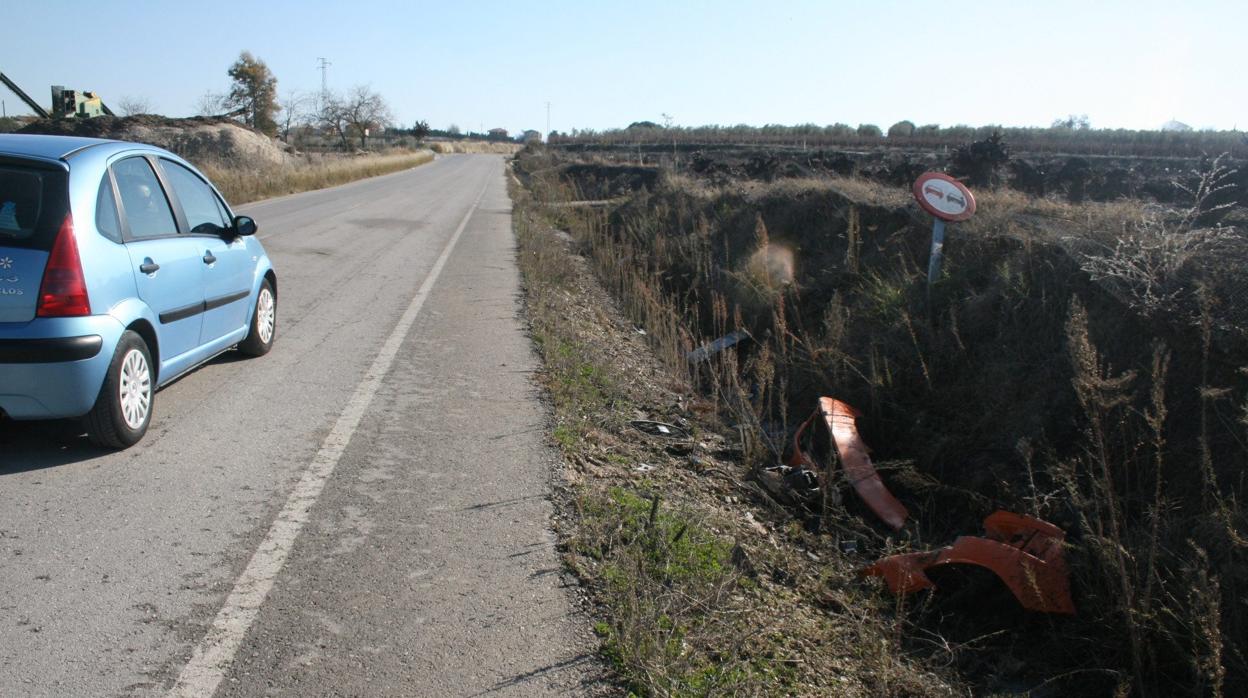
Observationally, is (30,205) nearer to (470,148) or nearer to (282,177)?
(282,177)

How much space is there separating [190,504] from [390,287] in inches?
288

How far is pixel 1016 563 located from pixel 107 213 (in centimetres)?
526

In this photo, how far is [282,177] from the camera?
3209 centimetres

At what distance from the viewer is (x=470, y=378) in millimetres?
7426

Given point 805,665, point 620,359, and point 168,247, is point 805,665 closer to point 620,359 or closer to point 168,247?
point 168,247

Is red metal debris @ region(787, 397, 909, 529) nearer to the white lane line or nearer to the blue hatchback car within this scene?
the white lane line

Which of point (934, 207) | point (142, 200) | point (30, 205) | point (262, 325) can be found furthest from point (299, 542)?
point (934, 207)

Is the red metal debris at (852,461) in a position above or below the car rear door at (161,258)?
below

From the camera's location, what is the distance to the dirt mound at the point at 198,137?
3472 centimetres

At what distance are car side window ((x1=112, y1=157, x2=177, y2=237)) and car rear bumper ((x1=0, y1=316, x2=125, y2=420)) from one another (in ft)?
2.98

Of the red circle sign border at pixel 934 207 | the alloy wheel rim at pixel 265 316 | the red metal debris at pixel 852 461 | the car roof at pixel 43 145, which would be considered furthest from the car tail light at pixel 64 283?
the red circle sign border at pixel 934 207

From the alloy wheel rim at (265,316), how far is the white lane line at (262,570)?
1.25 meters

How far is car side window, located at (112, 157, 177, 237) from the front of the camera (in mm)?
5625

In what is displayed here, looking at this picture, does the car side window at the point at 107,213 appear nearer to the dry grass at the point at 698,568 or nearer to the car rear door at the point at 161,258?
the car rear door at the point at 161,258
